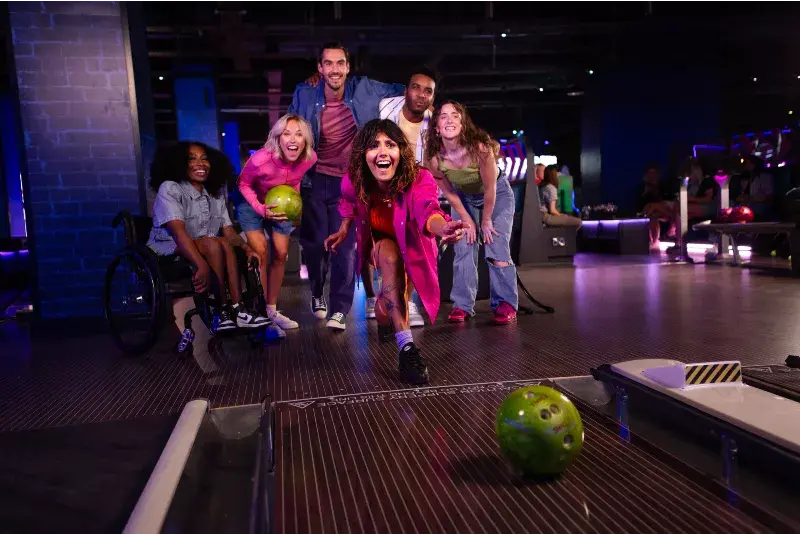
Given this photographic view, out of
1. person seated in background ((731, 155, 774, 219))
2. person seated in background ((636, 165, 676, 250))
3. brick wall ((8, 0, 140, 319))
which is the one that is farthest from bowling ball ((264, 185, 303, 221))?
person seated in background ((636, 165, 676, 250))

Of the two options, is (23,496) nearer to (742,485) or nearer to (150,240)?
(742,485)

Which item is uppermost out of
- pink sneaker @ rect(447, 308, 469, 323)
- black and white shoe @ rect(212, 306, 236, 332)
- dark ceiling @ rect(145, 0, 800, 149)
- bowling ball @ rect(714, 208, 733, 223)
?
dark ceiling @ rect(145, 0, 800, 149)

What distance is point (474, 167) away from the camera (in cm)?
394

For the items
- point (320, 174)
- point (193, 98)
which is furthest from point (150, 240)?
point (193, 98)

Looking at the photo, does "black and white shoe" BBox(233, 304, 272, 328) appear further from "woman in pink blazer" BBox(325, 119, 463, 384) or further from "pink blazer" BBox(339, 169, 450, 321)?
"pink blazer" BBox(339, 169, 450, 321)

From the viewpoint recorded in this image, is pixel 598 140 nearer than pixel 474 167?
No

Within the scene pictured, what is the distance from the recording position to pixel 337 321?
4.07 m

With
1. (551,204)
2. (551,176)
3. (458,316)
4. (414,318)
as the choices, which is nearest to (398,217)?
(414,318)

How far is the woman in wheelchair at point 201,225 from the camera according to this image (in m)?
3.49

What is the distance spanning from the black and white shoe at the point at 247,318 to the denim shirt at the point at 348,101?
1.23 m

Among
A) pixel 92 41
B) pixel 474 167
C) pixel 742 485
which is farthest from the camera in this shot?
pixel 92 41

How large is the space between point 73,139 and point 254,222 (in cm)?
207

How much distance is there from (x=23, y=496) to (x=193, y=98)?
12.8 m

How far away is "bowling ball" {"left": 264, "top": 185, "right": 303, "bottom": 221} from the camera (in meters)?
3.66
